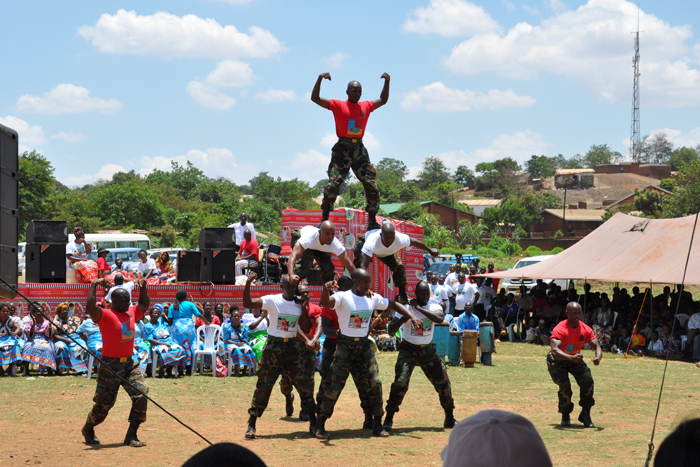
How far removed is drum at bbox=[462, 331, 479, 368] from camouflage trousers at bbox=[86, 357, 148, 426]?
8.93 meters

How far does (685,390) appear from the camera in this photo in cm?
1284

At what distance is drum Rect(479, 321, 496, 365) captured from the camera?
52.9 ft

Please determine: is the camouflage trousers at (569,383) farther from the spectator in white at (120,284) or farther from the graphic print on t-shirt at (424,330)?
the spectator in white at (120,284)

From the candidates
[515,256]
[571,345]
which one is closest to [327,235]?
[571,345]

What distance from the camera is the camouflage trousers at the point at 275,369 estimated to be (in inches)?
345

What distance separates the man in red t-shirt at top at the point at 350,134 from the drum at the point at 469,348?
678 centimetres

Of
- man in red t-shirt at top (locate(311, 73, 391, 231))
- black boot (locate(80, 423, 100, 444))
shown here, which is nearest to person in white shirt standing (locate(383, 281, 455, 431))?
man in red t-shirt at top (locate(311, 73, 391, 231))

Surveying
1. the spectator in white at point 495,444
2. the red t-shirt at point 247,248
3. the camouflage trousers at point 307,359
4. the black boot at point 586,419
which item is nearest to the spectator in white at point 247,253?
the red t-shirt at point 247,248

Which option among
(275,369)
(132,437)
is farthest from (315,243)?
(132,437)

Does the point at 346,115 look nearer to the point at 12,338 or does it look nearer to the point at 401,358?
the point at 401,358

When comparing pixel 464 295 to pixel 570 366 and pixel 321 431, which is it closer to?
pixel 570 366

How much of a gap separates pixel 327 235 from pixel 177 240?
1639 inches

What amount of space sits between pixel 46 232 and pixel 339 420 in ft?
30.2

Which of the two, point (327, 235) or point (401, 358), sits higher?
point (327, 235)
